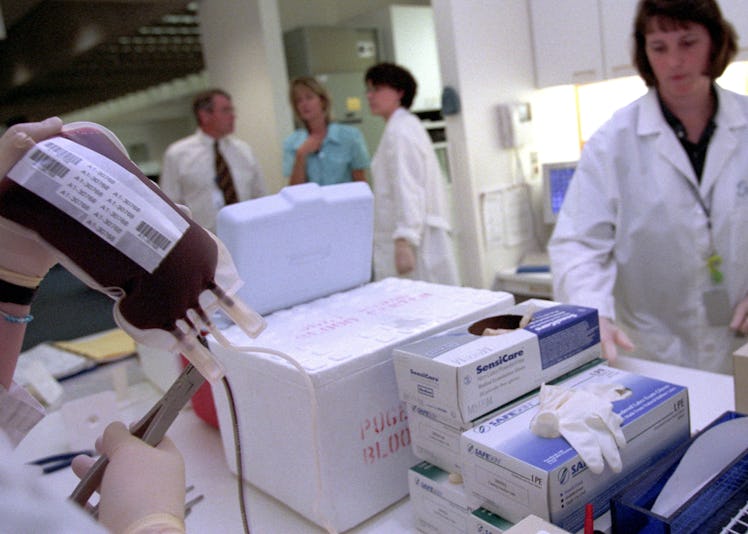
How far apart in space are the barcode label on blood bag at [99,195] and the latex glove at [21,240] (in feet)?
0.05

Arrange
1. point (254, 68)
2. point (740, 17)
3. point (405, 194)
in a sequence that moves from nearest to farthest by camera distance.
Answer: point (740, 17)
point (405, 194)
point (254, 68)

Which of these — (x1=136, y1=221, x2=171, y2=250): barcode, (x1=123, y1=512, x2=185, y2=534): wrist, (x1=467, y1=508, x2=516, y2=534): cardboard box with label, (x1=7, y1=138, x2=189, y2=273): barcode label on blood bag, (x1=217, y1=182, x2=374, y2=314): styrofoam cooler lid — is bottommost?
(x1=467, y1=508, x2=516, y2=534): cardboard box with label

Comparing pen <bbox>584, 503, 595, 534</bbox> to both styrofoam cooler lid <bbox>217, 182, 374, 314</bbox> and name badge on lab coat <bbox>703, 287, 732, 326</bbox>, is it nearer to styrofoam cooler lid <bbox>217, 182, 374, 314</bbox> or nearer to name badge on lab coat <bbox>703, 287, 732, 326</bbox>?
styrofoam cooler lid <bbox>217, 182, 374, 314</bbox>

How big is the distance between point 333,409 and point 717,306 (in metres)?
1.24

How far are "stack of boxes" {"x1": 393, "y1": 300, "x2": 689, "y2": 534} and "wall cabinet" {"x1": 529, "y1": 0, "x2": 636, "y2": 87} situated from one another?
7.04ft

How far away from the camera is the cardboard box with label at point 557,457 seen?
682mm

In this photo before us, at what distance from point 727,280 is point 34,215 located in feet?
5.35

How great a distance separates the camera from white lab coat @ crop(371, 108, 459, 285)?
2.81 metres

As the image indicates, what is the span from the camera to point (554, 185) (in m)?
3.13

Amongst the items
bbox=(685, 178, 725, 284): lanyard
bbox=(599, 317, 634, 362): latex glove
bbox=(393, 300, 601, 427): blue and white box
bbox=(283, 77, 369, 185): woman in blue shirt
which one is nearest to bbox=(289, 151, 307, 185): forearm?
bbox=(283, 77, 369, 185): woman in blue shirt

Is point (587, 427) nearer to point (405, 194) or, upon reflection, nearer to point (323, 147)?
point (405, 194)

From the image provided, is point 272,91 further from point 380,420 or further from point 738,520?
point 738,520

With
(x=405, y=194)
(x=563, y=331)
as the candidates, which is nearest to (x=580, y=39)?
(x=405, y=194)

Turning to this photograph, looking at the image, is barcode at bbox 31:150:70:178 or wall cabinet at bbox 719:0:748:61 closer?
barcode at bbox 31:150:70:178
